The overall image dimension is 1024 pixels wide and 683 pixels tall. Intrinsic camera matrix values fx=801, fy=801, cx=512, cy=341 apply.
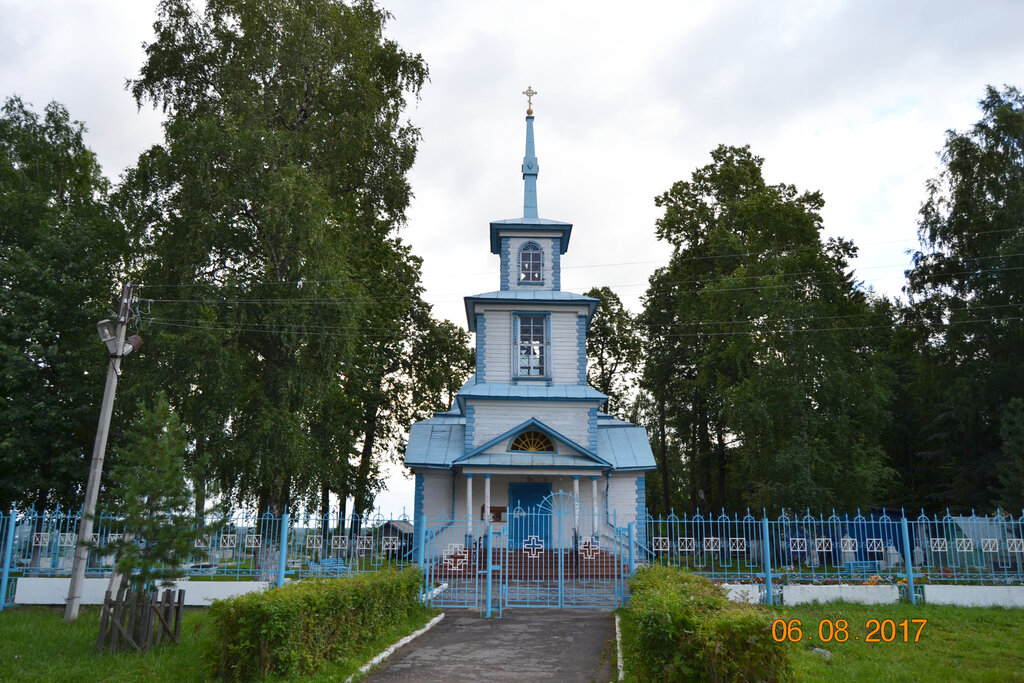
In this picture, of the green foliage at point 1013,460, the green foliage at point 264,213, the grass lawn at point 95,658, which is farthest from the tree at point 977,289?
the grass lawn at point 95,658

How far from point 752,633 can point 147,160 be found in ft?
69.3

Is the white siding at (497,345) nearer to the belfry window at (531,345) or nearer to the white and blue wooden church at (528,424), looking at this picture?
the white and blue wooden church at (528,424)

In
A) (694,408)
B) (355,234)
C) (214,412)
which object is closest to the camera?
(214,412)

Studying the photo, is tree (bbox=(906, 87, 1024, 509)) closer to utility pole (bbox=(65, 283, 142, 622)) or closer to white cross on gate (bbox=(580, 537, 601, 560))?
white cross on gate (bbox=(580, 537, 601, 560))

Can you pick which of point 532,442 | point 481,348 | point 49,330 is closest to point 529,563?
point 532,442

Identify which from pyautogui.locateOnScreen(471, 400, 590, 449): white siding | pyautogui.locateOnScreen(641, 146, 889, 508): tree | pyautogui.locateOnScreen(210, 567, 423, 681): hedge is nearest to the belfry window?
pyautogui.locateOnScreen(471, 400, 590, 449): white siding

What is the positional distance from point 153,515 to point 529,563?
10501 millimetres

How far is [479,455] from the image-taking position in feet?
73.7

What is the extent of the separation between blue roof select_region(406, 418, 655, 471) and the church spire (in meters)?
7.66

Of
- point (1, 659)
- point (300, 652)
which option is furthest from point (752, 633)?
point (1, 659)

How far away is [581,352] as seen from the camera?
24875mm

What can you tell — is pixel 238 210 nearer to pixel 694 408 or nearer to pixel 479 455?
pixel 479 455

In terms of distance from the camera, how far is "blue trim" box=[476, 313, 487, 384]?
24734mm

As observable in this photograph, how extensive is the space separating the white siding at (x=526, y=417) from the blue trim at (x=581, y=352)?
1189mm
